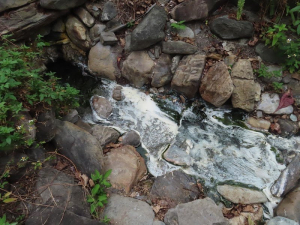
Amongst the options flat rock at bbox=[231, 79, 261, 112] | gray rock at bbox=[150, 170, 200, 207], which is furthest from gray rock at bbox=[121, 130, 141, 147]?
flat rock at bbox=[231, 79, 261, 112]

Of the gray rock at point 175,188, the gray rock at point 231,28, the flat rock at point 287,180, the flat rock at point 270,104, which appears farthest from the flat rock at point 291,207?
the gray rock at point 231,28

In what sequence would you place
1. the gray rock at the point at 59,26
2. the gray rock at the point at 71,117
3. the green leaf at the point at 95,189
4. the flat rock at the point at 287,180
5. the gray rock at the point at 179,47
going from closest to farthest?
the green leaf at the point at 95,189 → the flat rock at the point at 287,180 → the gray rock at the point at 71,117 → the gray rock at the point at 179,47 → the gray rock at the point at 59,26

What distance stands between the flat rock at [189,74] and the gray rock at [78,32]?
251 centimetres

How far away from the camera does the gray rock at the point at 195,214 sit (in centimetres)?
339

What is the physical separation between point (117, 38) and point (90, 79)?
1.28m

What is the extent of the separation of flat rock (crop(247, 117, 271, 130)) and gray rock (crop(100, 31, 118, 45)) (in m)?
3.74

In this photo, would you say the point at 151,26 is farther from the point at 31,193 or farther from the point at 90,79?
the point at 31,193

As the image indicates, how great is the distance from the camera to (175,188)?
4004 mm

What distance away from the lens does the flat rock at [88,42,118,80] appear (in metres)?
5.87

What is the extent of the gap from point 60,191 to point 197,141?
9.30 feet

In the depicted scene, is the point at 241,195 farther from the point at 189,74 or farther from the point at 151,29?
the point at 151,29

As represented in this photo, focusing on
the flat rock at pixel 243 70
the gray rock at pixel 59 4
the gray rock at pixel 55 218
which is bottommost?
the gray rock at pixel 55 218

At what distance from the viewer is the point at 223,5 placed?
562 centimetres

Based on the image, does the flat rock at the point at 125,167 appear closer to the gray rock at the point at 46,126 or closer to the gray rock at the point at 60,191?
the gray rock at the point at 60,191
